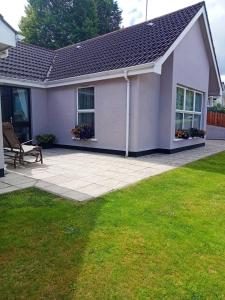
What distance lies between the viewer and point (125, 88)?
9.53 m

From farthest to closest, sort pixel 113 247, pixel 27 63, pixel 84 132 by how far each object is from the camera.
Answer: pixel 27 63 → pixel 84 132 → pixel 113 247

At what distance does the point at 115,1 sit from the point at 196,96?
964 inches

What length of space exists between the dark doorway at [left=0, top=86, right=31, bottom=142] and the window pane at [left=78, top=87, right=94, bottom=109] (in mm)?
2484

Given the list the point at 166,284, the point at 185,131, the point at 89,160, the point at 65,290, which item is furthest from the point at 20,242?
the point at 185,131

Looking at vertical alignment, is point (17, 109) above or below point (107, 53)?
below

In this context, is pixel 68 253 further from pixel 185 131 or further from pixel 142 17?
pixel 142 17

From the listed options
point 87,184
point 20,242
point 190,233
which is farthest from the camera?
point 87,184

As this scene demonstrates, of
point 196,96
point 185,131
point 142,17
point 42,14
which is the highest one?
point 42,14

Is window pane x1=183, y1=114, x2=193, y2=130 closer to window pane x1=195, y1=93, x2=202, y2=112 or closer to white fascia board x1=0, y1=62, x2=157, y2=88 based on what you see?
window pane x1=195, y1=93, x2=202, y2=112

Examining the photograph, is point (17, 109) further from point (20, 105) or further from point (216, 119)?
point (216, 119)

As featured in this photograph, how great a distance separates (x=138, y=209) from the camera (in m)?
4.22

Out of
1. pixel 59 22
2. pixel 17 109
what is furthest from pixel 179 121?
pixel 59 22

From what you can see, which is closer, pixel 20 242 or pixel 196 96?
pixel 20 242

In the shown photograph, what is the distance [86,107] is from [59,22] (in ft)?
70.9
